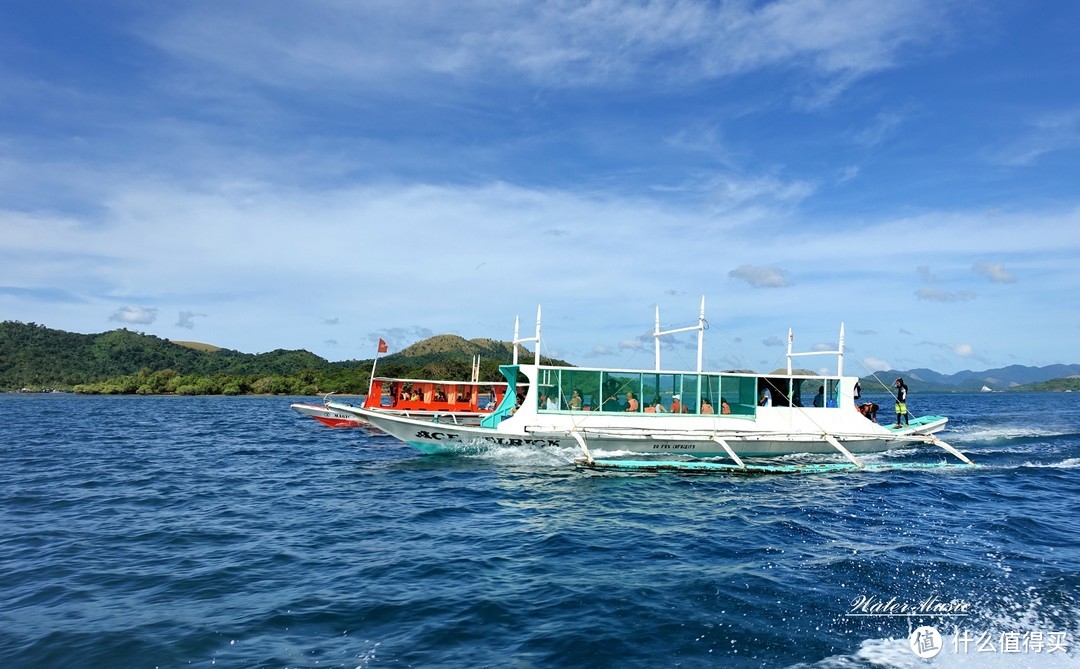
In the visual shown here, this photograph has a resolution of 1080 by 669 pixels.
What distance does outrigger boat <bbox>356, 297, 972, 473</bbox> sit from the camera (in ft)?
88.1

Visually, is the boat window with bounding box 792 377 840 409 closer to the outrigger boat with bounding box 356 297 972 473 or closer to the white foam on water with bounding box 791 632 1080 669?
the outrigger boat with bounding box 356 297 972 473

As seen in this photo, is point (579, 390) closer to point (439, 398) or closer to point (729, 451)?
point (729, 451)

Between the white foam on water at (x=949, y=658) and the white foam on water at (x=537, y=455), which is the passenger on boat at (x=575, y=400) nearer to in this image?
the white foam on water at (x=537, y=455)

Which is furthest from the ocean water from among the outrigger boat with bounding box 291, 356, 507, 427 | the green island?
the green island

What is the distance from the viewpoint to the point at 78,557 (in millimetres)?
14016

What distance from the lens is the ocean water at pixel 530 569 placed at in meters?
9.37

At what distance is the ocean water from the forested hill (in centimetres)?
8850

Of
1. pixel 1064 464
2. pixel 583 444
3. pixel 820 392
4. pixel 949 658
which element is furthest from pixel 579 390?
pixel 1064 464

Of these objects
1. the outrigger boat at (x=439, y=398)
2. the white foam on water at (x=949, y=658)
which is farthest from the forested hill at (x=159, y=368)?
the white foam on water at (x=949, y=658)

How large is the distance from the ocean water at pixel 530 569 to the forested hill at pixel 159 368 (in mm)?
88500

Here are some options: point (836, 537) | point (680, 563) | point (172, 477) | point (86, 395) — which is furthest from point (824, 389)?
point (86, 395)

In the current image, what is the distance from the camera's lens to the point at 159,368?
18412 cm

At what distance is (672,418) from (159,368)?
191 m

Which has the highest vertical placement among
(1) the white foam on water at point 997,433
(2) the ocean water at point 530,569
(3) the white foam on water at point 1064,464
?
(1) the white foam on water at point 997,433
